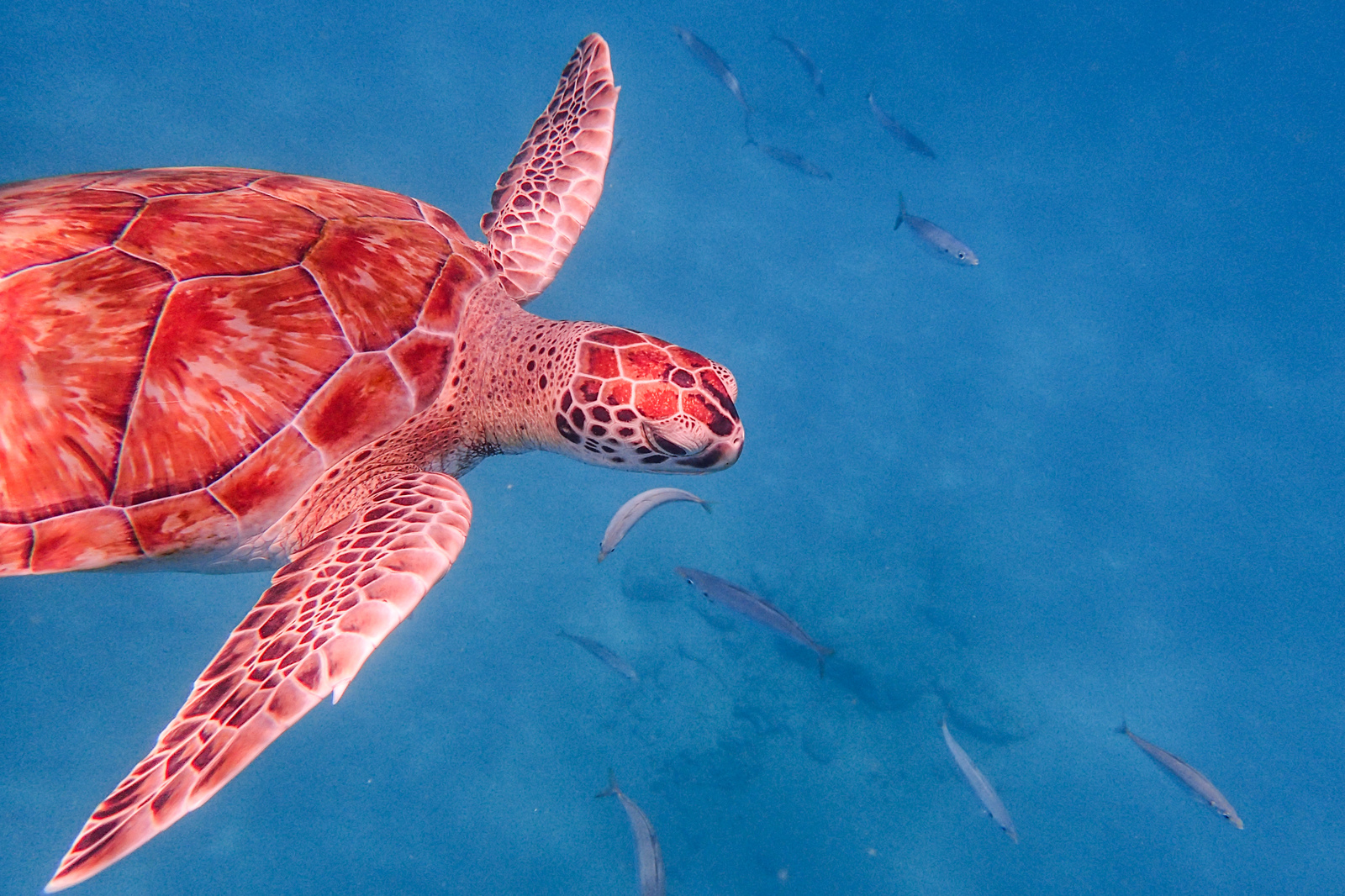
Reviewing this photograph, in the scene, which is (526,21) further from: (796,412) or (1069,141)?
Answer: (1069,141)

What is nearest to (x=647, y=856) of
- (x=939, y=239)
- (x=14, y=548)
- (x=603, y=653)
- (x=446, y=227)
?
(x=603, y=653)

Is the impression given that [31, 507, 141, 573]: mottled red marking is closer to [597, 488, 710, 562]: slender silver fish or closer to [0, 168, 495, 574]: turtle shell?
[0, 168, 495, 574]: turtle shell

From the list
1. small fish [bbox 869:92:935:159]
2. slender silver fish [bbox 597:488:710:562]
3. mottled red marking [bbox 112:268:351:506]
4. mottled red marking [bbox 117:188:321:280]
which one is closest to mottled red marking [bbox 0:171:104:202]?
mottled red marking [bbox 117:188:321:280]

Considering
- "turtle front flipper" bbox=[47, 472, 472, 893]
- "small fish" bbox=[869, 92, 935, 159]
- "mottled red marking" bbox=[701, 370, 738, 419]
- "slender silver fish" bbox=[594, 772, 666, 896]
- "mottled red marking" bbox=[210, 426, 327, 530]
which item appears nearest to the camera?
"turtle front flipper" bbox=[47, 472, 472, 893]

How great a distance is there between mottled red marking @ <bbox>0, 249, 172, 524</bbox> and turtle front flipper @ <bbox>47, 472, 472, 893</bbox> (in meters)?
0.57

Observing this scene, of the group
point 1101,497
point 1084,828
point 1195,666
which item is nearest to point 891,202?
point 1101,497

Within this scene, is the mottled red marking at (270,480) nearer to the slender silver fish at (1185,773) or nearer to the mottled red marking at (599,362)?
the mottled red marking at (599,362)

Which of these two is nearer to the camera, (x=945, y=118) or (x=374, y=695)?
(x=374, y=695)

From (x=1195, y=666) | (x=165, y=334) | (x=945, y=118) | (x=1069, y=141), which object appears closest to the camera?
(x=165, y=334)

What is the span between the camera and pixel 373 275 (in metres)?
2.14

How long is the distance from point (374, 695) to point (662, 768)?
63.3 inches

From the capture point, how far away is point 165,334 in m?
1.75

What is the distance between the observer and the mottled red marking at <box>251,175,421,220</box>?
2234 mm

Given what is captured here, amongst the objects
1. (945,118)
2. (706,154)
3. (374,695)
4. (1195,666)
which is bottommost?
(374,695)
